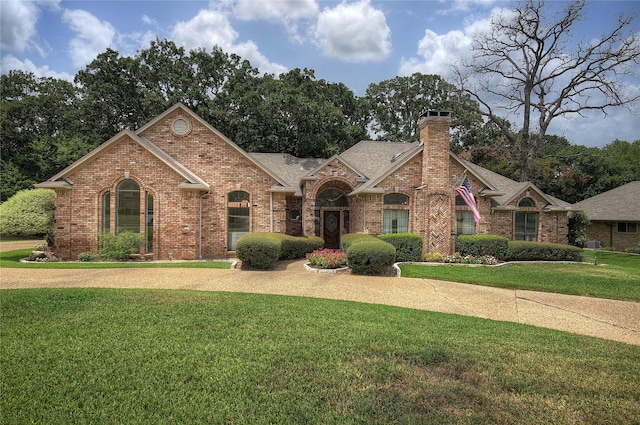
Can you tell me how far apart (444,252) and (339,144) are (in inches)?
613

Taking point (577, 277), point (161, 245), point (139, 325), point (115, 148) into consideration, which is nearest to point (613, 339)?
point (577, 277)

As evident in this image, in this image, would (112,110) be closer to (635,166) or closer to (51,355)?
(51,355)

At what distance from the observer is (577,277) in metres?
11.8

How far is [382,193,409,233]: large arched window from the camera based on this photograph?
16781mm

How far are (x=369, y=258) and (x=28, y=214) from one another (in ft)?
50.0

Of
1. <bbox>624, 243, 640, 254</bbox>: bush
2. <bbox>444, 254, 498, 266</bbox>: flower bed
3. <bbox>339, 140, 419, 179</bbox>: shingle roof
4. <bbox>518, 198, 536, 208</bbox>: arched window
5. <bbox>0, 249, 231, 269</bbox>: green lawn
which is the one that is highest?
<bbox>339, 140, 419, 179</bbox>: shingle roof

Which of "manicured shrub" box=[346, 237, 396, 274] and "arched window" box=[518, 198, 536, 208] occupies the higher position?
"arched window" box=[518, 198, 536, 208]

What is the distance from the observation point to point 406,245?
1508 cm

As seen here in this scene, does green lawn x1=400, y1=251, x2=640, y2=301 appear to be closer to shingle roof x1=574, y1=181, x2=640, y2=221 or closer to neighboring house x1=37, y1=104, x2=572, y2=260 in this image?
neighboring house x1=37, y1=104, x2=572, y2=260

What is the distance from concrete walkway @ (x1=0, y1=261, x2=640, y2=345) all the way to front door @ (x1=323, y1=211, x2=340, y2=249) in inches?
297

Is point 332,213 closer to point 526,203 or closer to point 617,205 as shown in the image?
point 526,203

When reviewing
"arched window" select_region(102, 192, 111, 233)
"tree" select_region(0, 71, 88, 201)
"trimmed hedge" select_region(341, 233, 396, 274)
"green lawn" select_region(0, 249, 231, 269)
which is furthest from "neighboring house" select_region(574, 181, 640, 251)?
"tree" select_region(0, 71, 88, 201)

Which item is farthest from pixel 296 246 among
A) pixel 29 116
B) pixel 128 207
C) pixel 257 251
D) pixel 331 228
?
pixel 29 116

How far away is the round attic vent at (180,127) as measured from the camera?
1703 cm
